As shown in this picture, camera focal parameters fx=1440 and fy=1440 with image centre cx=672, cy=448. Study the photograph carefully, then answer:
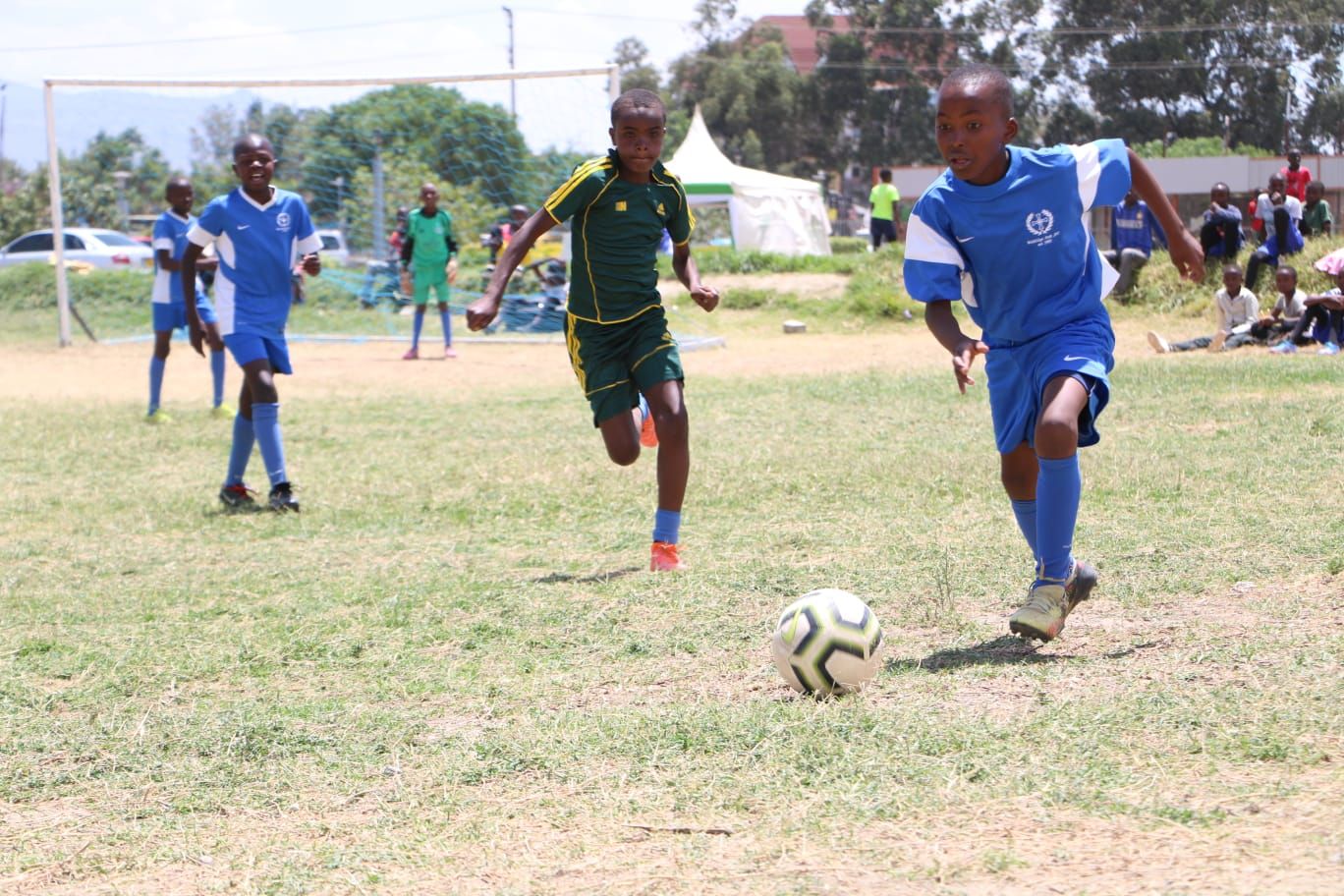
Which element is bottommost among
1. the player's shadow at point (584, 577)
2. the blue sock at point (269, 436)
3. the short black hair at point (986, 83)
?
the player's shadow at point (584, 577)

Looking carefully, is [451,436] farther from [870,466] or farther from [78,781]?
[78,781]

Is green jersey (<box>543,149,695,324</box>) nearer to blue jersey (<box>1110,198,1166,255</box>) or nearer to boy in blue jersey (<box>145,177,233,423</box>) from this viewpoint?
boy in blue jersey (<box>145,177,233,423</box>)

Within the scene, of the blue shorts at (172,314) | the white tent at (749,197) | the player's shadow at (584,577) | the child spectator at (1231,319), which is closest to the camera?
the player's shadow at (584,577)

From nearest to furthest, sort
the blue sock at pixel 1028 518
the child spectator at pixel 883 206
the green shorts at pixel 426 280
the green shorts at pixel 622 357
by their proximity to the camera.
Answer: the blue sock at pixel 1028 518 → the green shorts at pixel 622 357 → the green shorts at pixel 426 280 → the child spectator at pixel 883 206

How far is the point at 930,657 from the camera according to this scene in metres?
4.52

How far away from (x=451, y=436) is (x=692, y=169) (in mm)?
23381

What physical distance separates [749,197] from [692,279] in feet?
89.5

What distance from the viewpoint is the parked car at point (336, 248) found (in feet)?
76.0

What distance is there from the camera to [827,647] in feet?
13.3

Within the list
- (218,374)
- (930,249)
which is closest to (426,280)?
(218,374)

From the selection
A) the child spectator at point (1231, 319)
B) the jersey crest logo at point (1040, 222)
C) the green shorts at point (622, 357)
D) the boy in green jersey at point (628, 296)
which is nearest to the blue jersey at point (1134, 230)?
the child spectator at point (1231, 319)

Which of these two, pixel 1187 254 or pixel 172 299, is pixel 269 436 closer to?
pixel 172 299

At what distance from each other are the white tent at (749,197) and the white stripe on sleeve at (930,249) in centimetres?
2798

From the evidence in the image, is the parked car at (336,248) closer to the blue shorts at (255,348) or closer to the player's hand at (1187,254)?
the blue shorts at (255,348)
